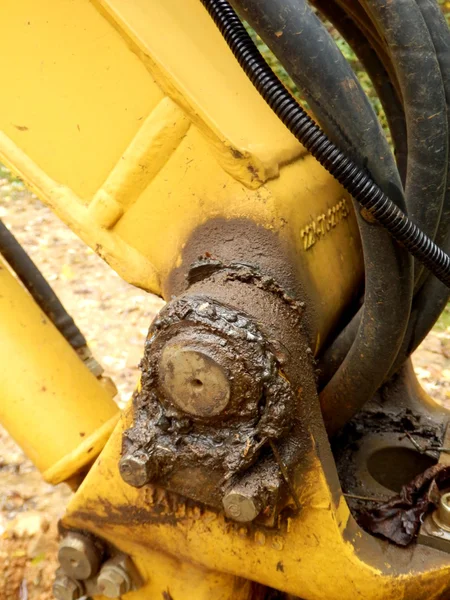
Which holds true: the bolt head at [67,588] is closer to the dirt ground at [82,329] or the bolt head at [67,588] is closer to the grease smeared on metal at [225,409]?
the grease smeared on metal at [225,409]

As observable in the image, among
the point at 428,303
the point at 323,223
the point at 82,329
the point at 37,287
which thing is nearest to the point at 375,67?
the point at 323,223

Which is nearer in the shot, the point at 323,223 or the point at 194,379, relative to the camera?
the point at 194,379

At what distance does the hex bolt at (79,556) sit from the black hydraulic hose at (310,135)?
2.69ft

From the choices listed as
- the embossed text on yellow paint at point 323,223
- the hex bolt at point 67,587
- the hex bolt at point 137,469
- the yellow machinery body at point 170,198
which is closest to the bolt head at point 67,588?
the hex bolt at point 67,587

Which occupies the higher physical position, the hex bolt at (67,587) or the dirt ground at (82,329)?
the hex bolt at (67,587)

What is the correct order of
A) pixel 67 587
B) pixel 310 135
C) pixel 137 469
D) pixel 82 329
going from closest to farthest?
pixel 310 135, pixel 137 469, pixel 67 587, pixel 82 329

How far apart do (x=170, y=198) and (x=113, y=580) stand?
28.8 inches

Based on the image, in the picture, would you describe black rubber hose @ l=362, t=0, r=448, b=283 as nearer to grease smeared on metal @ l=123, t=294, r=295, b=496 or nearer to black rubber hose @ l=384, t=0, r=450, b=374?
black rubber hose @ l=384, t=0, r=450, b=374

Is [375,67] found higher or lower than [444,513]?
higher

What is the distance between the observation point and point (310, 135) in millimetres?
882

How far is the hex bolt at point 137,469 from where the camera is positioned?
3.30ft

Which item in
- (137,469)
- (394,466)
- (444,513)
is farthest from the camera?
(394,466)

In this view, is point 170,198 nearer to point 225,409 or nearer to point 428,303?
point 225,409

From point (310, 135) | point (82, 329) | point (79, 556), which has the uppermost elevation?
point (310, 135)
